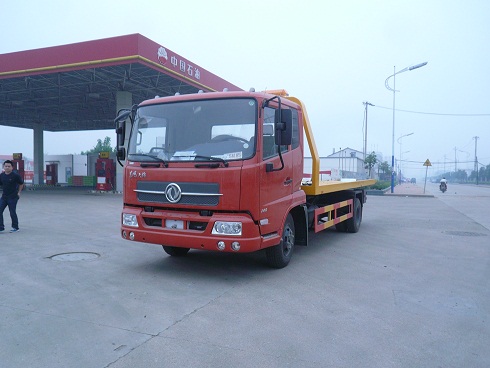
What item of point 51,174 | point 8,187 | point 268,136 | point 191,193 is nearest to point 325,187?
point 268,136

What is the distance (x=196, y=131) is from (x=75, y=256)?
3.40 metres

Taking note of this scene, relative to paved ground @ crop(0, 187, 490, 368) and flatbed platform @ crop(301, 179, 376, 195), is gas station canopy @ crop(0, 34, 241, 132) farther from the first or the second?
paved ground @ crop(0, 187, 490, 368)

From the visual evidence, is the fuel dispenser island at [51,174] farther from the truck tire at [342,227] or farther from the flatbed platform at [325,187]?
the flatbed platform at [325,187]

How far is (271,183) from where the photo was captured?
18.4ft

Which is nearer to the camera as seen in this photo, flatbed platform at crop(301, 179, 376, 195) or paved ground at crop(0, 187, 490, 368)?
paved ground at crop(0, 187, 490, 368)

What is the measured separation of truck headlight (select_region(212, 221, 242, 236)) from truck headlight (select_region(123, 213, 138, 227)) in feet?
4.40

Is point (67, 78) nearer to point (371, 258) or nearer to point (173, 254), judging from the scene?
point (173, 254)

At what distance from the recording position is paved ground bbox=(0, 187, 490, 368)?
137 inches

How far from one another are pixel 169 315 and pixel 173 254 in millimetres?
2859

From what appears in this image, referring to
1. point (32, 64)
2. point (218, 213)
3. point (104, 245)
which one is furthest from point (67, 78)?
point (218, 213)

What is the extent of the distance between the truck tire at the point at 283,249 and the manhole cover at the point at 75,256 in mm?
3184

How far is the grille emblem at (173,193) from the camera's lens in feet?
17.8

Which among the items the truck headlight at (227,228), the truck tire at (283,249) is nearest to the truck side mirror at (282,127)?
the truck headlight at (227,228)

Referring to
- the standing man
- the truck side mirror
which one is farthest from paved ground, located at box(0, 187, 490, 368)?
the truck side mirror
